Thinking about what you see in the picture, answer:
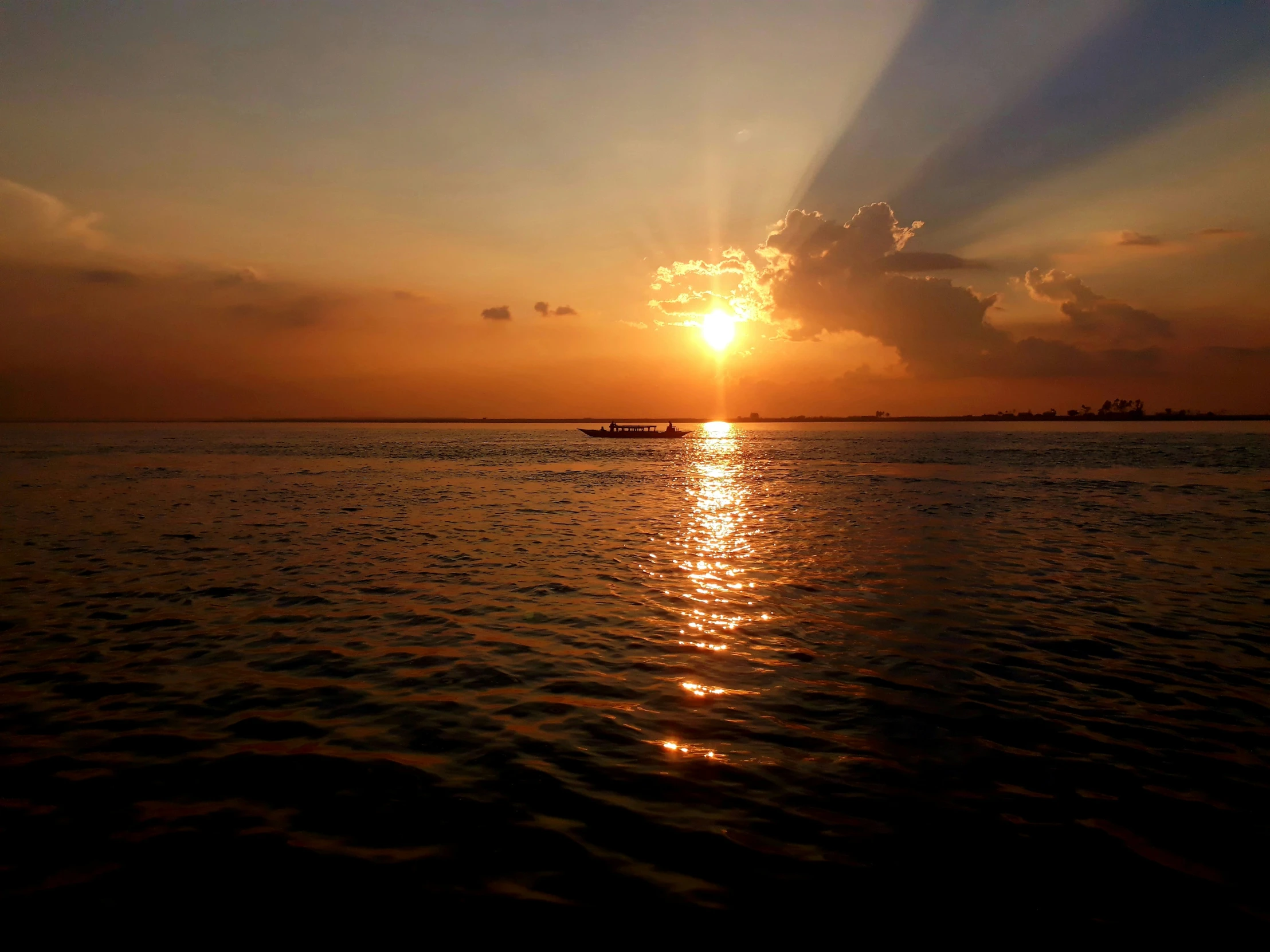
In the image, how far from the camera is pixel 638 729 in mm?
10789

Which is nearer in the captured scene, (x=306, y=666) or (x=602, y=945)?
(x=602, y=945)

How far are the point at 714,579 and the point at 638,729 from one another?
11.5 m

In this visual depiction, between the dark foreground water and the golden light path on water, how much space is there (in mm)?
167

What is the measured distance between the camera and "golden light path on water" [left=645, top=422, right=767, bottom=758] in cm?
1280

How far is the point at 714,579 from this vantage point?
72.2 feet

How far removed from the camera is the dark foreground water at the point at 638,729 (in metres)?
7.06

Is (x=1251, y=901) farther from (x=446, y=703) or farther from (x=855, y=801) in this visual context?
(x=446, y=703)

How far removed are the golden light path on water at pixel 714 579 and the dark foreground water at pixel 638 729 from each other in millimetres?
167

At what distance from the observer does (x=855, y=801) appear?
28.1 feet

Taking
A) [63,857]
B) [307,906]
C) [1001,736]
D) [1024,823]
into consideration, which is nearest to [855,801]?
[1024,823]

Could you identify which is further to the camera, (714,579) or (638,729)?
(714,579)

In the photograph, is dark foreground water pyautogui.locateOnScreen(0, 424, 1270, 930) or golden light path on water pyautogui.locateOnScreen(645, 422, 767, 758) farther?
golden light path on water pyautogui.locateOnScreen(645, 422, 767, 758)

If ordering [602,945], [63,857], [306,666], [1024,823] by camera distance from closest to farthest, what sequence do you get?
[602,945] < [63,857] < [1024,823] < [306,666]

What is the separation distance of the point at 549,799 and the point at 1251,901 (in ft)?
24.3
